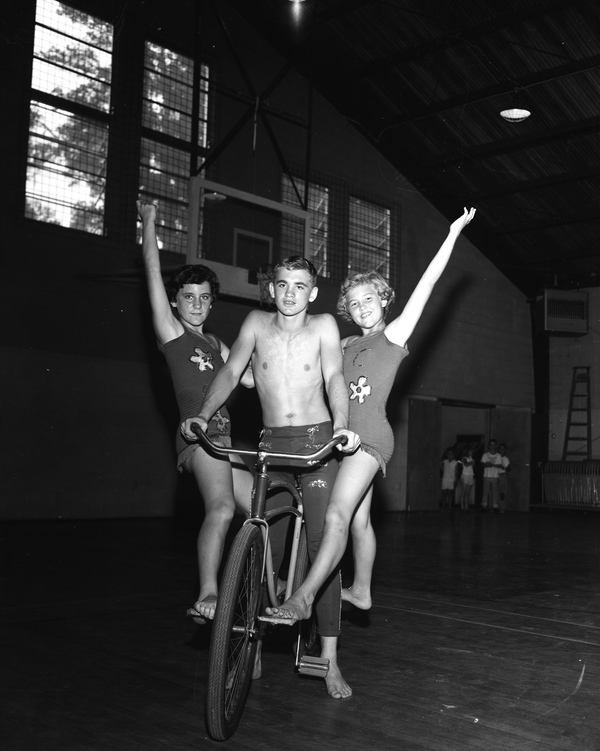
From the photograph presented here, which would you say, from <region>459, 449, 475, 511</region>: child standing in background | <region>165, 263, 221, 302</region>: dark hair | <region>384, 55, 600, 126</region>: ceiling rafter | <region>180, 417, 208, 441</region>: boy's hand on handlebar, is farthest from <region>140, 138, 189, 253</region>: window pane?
<region>180, 417, 208, 441</region>: boy's hand on handlebar

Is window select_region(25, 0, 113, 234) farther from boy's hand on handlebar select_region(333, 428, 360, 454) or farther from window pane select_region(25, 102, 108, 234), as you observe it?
boy's hand on handlebar select_region(333, 428, 360, 454)

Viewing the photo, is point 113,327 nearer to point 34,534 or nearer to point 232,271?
point 232,271

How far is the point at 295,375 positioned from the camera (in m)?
2.91

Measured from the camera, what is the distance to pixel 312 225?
12.3 metres

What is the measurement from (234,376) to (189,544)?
5058mm

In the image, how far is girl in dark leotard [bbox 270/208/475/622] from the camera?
107 inches

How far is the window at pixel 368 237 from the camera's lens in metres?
12.9

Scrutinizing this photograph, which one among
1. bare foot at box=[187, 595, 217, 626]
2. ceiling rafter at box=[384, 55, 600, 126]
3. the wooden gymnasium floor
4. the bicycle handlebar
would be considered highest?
ceiling rafter at box=[384, 55, 600, 126]

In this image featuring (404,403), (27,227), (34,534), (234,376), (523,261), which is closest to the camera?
(234,376)

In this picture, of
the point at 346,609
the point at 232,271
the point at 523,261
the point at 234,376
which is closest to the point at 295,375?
the point at 234,376

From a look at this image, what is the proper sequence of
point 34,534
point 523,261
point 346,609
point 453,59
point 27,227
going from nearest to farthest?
1. point 346,609
2. point 34,534
3. point 27,227
4. point 453,59
5. point 523,261

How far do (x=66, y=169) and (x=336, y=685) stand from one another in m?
8.21

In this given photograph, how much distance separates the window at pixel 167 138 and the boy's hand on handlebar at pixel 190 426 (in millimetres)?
8079

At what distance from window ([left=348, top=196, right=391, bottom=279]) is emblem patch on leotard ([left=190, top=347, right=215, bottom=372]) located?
9.68 m
